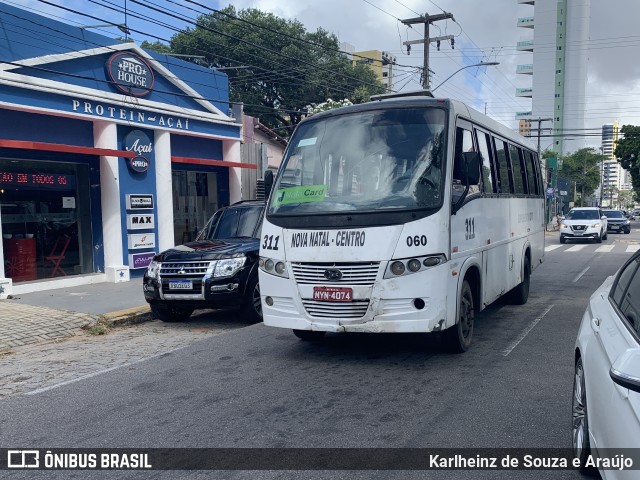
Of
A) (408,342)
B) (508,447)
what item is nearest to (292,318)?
(408,342)

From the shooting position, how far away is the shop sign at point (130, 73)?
14.2 m

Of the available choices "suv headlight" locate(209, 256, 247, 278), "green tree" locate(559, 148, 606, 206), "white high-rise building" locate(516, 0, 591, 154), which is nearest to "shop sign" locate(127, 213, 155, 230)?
"suv headlight" locate(209, 256, 247, 278)

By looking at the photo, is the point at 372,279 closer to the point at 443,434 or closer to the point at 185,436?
the point at 443,434

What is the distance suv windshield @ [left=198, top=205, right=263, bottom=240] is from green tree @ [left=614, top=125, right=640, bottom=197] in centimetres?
4589

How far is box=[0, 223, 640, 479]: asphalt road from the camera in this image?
4445 mm

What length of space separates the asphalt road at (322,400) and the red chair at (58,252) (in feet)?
23.4

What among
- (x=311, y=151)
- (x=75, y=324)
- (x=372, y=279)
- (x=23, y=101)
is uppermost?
(x=23, y=101)

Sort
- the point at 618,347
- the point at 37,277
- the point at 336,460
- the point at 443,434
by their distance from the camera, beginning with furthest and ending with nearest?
the point at 37,277
the point at 443,434
the point at 336,460
the point at 618,347

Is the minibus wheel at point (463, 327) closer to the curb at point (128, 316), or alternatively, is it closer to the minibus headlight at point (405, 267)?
the minibus headlight at point (405, 267)

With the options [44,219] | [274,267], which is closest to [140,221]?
[44,219]

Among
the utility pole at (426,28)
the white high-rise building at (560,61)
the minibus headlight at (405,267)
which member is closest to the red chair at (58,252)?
the minibus headlight at (405,267)

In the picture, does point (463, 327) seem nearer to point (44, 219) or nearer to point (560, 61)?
point (44, 219)

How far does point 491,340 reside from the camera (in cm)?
767

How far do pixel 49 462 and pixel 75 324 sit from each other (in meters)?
5.67
